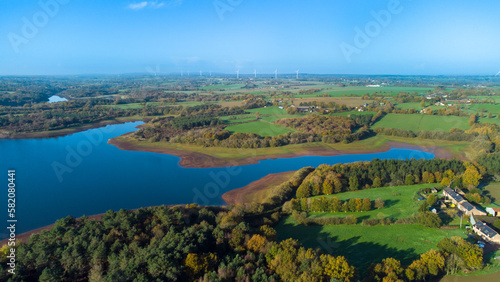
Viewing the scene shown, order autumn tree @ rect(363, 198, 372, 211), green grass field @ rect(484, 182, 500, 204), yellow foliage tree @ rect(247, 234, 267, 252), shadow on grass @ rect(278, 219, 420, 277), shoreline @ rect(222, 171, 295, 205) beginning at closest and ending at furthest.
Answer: yellow foliage tree @ rect(247, 234, 267, 252) < shadow on grass @ rect(278, 219, 420, 277) < autumn tree @ rect(363, 198, 372, 211) < green grass field @ rect(484, 182, 500, 204) < shoreline @ rect(222, 171, 295, 205)

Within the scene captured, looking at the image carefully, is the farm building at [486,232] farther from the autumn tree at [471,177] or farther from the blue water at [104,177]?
the blue water at [104,177]

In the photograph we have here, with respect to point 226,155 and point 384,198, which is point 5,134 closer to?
point 226,155

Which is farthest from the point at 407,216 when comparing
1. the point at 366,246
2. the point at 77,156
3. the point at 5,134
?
the point at 5,134

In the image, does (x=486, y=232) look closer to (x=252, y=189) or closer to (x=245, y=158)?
(x=252, y=189)

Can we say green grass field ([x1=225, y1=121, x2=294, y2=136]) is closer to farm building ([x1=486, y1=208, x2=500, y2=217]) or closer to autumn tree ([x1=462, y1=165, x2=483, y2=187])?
autumn tree ([x1=462, y1=165, x2=483, y2=187])

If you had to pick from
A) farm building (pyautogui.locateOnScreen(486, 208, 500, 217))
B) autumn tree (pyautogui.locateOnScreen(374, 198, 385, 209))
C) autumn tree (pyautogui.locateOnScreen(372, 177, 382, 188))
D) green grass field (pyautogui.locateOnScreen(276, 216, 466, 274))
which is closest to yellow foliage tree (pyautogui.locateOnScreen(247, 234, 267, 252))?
green grass field (pyautogui.locateOnScreen(276, 216, 466, 274))

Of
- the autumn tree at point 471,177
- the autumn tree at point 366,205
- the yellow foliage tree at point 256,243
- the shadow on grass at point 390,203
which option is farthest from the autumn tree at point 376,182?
the yellow foliage tree at point 256,243

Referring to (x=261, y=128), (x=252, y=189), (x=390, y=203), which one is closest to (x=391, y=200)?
(x=390, y=203)
